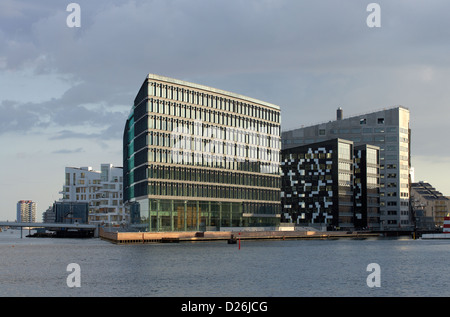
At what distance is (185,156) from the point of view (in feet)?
598

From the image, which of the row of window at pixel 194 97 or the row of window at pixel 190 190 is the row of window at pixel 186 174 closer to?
the row of window at pixel 190 190

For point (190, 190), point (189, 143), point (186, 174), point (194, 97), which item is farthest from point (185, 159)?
point (194, 97)

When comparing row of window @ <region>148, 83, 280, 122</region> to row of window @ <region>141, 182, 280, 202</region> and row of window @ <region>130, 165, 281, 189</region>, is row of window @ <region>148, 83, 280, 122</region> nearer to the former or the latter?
row of window @ <region>130, 165, 281, 189</region>

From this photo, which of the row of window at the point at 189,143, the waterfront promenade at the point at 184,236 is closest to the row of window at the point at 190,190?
the row of window at the point at 189,143

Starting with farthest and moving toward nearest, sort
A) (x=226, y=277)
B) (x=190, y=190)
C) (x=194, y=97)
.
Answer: (x=194, y=97) → (x=190, y=190) → (x=226, y=277)

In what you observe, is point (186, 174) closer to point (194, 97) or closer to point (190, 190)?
point (190, 190)

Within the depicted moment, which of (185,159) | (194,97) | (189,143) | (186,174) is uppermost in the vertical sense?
(194,97)

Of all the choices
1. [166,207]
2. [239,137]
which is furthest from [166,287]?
[239,137]

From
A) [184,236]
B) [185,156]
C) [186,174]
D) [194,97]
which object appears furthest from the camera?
[194,97]

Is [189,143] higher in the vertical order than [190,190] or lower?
higher

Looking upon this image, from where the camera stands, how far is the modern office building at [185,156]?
17562 centimetres
